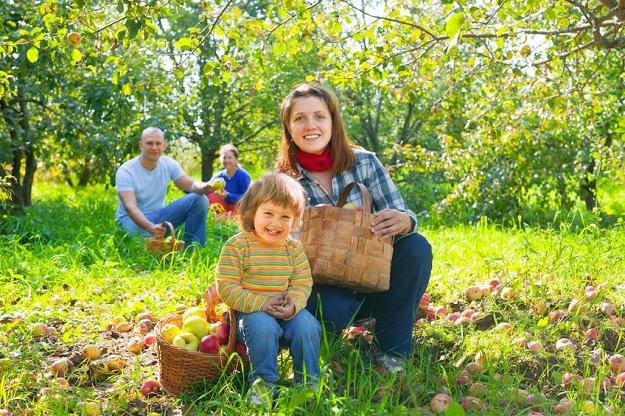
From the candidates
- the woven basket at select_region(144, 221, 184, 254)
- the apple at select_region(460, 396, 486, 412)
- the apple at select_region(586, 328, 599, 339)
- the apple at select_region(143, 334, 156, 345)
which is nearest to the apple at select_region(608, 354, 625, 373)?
the apple at select_region(586, 328, 599, 339)

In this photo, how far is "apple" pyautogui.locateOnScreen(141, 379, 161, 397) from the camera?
9.75ft

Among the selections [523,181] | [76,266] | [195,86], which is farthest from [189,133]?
[76,266]

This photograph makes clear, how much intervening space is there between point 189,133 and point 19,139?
404 cm

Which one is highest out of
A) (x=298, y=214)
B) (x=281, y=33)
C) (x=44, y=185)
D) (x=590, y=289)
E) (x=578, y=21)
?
(x=578, y=21)

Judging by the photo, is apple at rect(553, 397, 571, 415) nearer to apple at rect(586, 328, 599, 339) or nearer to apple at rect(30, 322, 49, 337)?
apple at rect(586, 328, 599, 339)

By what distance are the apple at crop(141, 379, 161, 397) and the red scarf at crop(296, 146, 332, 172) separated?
41.1 inches

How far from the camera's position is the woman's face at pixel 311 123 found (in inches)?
126

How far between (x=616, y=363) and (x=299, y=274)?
1327 millimetres

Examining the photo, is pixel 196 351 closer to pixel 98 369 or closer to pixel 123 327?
pixel 98 369

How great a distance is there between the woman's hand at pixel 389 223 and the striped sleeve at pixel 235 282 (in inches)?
20.6

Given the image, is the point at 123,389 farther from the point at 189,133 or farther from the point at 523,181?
the point at 189,133

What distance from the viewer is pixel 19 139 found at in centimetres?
794

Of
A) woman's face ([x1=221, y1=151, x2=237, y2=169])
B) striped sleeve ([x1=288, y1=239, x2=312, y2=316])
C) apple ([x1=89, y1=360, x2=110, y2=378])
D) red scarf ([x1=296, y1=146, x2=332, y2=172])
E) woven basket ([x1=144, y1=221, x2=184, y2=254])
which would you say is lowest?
apple ([x1=89, y1=360, x2=110, y2=378])

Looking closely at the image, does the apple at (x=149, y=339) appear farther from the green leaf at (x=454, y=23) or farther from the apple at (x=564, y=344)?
the green leaf at (x=454, y=23)
